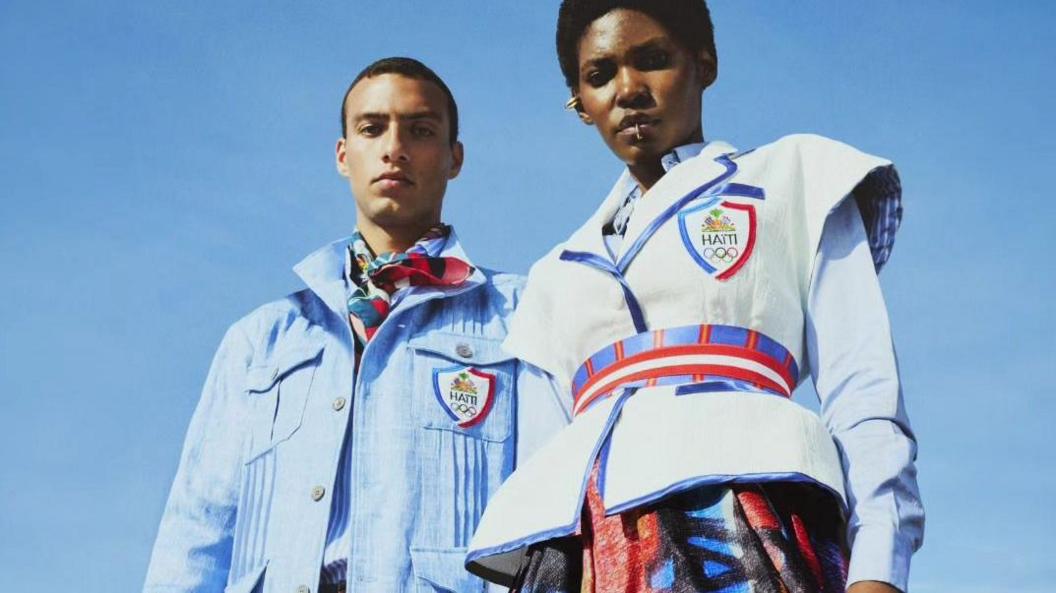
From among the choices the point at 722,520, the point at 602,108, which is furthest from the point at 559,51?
the point at 722,520

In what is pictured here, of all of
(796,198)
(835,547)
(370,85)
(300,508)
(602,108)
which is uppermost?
(370,85)

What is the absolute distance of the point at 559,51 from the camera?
12.8 feet

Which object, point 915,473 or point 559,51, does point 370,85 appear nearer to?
point 559,51

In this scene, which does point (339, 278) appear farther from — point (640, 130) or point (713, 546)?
point (713, 546)

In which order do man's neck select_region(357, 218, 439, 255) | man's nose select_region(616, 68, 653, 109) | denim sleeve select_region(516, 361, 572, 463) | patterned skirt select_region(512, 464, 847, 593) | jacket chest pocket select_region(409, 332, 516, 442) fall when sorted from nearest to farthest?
patterned skirt select_region(512, 464, 847, 593), man's nose select_region(616, 68, 653, 109), denim sleeve select_region(516, 361, 572, 463), jacket chest pocket select_region(409, 332, 516, 442), man's neck select_region(357, 218, 439, 255)

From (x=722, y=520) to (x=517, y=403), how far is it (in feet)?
5.49

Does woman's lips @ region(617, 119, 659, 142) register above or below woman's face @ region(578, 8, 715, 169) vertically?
below

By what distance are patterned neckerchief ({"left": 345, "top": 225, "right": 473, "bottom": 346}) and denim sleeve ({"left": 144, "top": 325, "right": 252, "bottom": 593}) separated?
441 millimetres

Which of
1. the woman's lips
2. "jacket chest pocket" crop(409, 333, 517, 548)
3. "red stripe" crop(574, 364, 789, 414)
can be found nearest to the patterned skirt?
"red stripe" crop(574, 364, 789, 414)

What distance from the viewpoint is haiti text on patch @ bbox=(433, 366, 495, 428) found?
4465 millimetres

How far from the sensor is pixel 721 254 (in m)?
3.29

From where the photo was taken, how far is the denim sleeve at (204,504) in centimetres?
454

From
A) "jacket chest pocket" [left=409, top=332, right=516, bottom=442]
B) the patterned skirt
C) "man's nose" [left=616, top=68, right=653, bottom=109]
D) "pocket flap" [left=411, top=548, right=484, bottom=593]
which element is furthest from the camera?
"jacket chest pocket" [left=409, top=332, right=516, bottom=442]

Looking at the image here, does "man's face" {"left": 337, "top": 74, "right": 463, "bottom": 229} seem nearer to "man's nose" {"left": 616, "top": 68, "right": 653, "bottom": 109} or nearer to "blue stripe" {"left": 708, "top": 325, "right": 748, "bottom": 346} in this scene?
"man's nose" {"left": 616, "top": 68, "right": 653, "bottom": 109}
